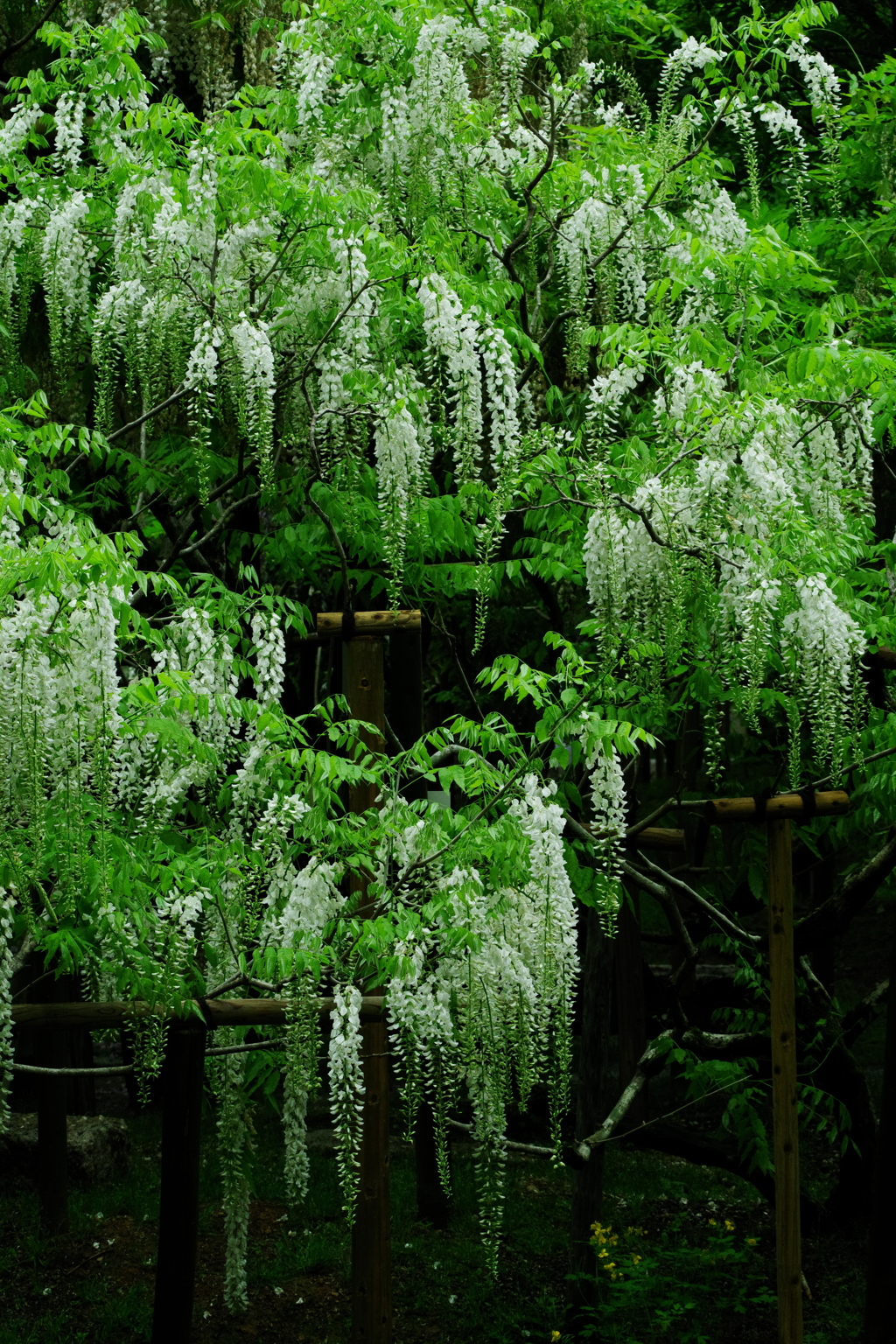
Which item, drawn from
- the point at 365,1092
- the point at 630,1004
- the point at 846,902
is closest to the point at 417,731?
the point at 365,1092

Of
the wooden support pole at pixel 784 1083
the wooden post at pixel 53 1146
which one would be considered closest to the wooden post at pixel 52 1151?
the wooden post at pixel 53 1146

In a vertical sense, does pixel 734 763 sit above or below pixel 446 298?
below

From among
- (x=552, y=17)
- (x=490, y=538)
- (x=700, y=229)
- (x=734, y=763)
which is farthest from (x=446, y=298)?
(x=734, y=763)

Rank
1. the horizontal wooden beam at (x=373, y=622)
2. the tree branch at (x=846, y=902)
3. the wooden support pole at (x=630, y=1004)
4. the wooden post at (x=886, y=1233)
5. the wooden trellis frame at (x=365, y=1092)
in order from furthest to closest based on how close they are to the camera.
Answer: the wooden support pole at (x=630, y=1004) → the tree branch at (x=846, y=902) → the wooden post at (x=886, y=1233) → the horizontal wooden beam at (x=373, y=622) → the wooden trellis frame at (x=365, y=1092)

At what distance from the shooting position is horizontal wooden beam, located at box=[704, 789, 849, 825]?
215 inches

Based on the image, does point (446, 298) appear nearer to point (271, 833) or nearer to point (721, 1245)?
point (271, 833)

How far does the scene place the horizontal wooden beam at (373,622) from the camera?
17.4 feet

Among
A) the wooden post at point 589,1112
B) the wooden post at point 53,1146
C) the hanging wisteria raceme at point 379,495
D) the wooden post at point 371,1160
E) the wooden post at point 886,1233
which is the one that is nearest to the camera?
the hanging wisteria raceme at point 379,495

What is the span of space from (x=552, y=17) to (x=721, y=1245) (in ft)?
24.2

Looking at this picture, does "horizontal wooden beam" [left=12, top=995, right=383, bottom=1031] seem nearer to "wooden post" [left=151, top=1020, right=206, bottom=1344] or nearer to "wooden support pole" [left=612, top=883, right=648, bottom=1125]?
"wooden post" [left=151, top=1020, right=206, bottom=1344]

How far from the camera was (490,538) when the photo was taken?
17.1ft

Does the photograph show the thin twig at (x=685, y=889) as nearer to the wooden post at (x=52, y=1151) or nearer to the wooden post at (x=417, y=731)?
the wooden post at (x=417, y=731)

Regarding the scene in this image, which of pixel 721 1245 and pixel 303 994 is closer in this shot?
pixel 303 994

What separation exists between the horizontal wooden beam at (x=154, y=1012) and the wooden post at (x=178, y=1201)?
1.77m
